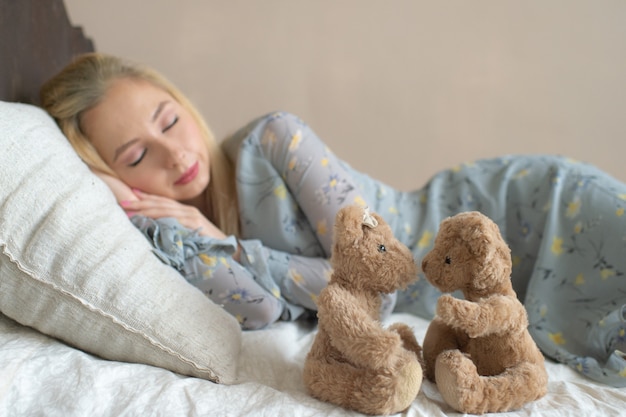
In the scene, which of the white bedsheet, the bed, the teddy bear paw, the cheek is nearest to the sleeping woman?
the cheek

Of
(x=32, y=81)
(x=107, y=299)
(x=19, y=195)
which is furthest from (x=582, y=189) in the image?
(x=32, y=81)

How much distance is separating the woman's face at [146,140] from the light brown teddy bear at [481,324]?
0.63 meters

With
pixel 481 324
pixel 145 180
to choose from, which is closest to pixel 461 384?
pixel 481 324

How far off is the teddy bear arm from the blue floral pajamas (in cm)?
36

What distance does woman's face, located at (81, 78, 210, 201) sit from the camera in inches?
45.2

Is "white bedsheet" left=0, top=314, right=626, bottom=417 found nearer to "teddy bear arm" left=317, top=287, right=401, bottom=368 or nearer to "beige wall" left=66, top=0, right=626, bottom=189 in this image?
"teddy bear arm" left=317, top=287, right=401, bottom=368

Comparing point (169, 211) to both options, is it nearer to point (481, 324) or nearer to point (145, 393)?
point (145, 393)

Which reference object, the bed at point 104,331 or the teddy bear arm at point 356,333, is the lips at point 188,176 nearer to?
the bed at point 104,331

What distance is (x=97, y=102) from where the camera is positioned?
1176 mm

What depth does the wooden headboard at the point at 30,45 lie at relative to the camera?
1055mm

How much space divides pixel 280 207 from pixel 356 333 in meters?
0.53

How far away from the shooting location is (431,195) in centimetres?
133

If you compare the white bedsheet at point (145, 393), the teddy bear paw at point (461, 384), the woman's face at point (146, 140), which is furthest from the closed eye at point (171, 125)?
the teddy bear paw at point (461, 384)

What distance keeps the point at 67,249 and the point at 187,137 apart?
47cm
